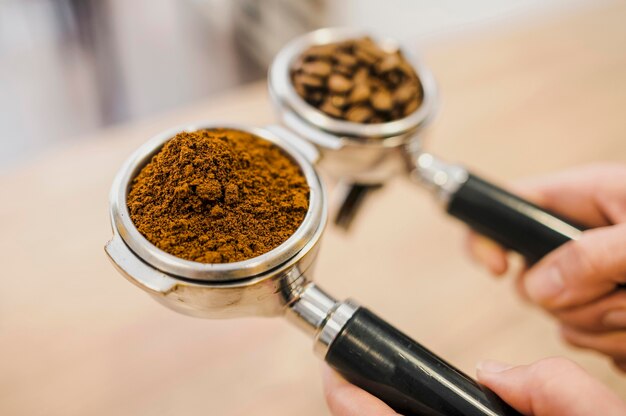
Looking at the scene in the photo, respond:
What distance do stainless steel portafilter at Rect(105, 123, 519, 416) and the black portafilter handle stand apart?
0.72ft

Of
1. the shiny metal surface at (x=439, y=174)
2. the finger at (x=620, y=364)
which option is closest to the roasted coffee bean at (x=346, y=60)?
the shiny metal surface at (x=439, y=174)

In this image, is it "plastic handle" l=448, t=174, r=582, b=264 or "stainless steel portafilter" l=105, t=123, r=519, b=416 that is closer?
"stainless steel portafilter" l=105, t=123, r=519, b=416

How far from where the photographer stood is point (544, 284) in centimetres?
63

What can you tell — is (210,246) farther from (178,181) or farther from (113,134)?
(113,134)

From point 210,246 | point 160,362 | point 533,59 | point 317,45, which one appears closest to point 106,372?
point 160,362

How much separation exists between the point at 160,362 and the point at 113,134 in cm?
40

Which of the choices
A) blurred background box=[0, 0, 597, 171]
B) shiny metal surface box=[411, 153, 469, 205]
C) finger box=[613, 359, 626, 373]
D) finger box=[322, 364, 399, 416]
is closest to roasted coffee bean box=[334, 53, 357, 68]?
shiny metal surface box=[411, 153, 469, 205]

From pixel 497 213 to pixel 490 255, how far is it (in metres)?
0.12

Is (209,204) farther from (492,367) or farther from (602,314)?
(602,314)

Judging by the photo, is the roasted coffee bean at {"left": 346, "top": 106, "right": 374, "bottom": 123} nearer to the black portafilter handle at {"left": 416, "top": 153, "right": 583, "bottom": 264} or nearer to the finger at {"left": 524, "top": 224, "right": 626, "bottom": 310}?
the black portafilter handle at {"left": 416, "top": 153, "right": 583, "bottom": 264}

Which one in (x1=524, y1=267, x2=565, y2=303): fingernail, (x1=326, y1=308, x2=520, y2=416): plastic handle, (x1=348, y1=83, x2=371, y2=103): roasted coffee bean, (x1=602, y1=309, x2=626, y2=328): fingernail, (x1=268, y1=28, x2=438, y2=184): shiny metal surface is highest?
(x1=348, y1=83, x2=371, y2=103): roasted coffee bean

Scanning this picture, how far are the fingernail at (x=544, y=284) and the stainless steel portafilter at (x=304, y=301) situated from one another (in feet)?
0.67

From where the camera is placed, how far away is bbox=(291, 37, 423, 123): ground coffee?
2.04ft

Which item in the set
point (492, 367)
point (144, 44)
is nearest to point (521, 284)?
point (492, 367)
